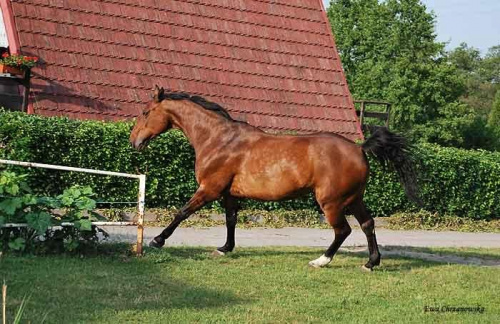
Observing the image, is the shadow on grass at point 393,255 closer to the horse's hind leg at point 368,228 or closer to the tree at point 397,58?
the horse's hind leg at point 368,228

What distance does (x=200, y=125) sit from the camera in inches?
399

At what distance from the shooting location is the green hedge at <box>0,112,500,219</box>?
1315 centimetres

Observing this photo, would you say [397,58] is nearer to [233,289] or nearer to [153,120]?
[153,120]

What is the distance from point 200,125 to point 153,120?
68cm

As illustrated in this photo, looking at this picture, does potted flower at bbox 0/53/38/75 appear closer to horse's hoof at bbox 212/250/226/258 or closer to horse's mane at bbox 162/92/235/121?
horse's mane at bbox 162/92/235/121

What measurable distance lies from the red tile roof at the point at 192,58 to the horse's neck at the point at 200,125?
6072mm

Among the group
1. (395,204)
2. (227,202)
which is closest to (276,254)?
(227,202)

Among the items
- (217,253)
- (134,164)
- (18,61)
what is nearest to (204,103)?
(217,253)

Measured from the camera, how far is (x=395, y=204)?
17.2m

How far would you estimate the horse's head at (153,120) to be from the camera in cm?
1028

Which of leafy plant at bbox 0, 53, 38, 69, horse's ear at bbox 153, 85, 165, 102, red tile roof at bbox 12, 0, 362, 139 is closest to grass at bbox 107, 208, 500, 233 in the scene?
red tile roof at bbox 12, 0, 362, 139

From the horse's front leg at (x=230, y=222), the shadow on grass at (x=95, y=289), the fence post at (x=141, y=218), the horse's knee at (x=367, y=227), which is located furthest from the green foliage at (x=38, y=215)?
the horse's knee at (x=367, y=227)

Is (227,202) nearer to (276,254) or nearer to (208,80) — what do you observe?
(276,254)

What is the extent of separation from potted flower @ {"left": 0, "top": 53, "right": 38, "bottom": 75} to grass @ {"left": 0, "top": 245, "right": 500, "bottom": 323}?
661 cm
